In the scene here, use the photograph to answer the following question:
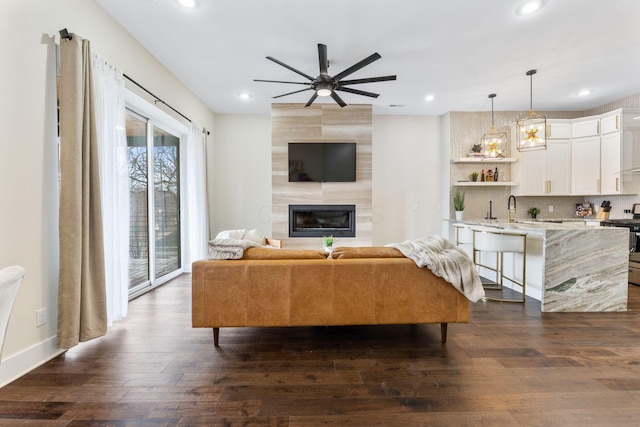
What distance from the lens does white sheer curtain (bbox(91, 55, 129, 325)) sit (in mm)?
2525

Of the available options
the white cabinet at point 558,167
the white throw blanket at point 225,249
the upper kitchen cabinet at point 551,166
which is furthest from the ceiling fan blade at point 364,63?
the white cabinet at point 558,167

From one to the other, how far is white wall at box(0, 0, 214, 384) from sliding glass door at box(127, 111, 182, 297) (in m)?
1.42

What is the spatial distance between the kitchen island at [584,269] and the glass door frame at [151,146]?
4695 mm

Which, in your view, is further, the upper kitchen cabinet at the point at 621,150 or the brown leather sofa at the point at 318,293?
the upper kitchen cabinet at the point at 621,150

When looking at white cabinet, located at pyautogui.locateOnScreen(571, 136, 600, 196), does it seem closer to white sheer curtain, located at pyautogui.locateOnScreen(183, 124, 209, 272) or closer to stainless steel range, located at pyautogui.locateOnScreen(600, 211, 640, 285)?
stainless steel range, located at pyautogui.locateOnScreen(600, 211, 640, 285)

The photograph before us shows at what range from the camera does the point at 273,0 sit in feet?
8.38

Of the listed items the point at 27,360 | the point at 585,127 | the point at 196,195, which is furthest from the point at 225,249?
the point at 585,127

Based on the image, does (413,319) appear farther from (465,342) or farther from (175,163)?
(175,163)

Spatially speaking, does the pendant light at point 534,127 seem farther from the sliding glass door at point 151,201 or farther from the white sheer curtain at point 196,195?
the sliding glass door at point 151,201

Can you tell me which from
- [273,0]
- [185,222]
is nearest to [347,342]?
[273,0]

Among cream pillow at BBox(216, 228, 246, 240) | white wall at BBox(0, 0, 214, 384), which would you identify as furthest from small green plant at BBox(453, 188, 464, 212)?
white wall at BBox(0, 0, 214, 384)

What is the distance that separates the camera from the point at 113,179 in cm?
264

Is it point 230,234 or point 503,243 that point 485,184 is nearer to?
point 503,243

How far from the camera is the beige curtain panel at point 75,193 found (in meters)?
2.13
